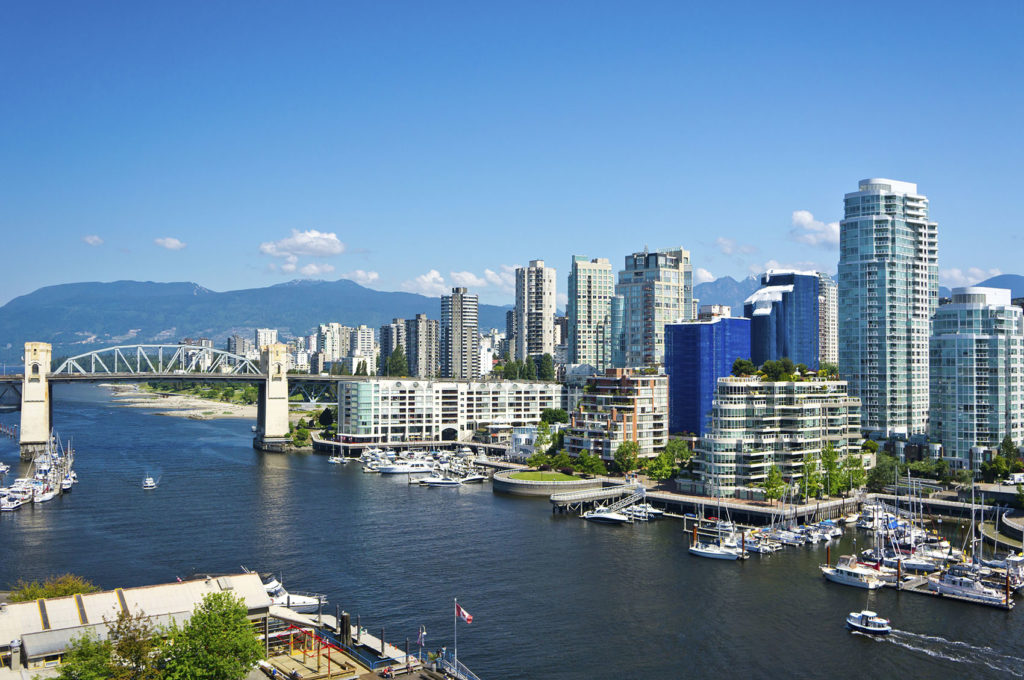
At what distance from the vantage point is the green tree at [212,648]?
996 inches

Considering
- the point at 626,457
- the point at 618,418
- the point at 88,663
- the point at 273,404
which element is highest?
the point at 618,418

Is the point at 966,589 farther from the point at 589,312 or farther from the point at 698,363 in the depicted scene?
the point at 589,312

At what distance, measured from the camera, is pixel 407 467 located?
94188 mm

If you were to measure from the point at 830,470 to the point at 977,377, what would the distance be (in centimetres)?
1832

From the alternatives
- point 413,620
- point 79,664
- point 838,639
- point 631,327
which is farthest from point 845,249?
point 79,664

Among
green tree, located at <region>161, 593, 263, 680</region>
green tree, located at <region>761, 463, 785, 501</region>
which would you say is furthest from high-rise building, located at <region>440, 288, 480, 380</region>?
green tree, located at <region>161, 593, 263, 680</region>

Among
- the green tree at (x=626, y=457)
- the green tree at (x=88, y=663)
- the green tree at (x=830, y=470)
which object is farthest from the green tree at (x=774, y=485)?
the green tree at (x=88, y=663)

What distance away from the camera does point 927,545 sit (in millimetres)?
54969

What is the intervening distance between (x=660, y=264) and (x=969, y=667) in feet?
320

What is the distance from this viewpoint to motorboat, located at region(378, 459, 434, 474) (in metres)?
93.2

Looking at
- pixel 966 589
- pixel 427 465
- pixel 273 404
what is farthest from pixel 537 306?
pixel 966 589

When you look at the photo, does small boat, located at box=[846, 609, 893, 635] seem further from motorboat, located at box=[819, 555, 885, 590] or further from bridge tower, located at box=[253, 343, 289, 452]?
bridge tower, located at box=[253, 343, 289, 452]

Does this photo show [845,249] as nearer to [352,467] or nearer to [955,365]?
[955,365]

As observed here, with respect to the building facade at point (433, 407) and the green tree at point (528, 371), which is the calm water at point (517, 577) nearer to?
the building facade at point (433, 407)
